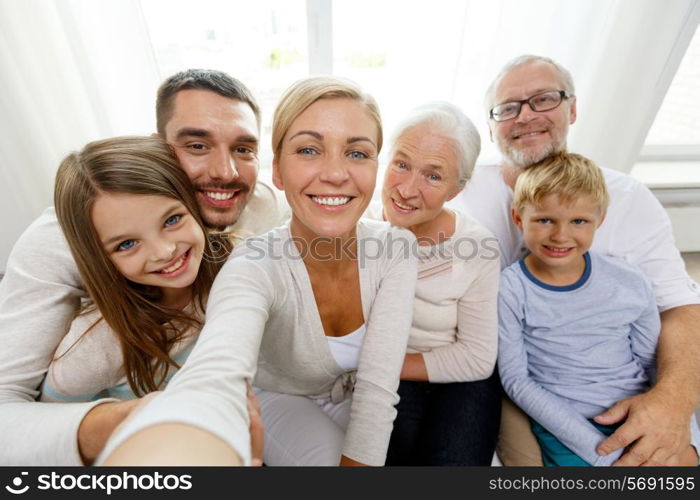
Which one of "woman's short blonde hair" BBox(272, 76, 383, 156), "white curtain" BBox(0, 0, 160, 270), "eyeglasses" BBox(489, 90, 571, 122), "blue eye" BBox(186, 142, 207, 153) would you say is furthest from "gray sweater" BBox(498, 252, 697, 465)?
"white curtain" BBox(0, 0, 160, 270)

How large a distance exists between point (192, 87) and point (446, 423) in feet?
3.96

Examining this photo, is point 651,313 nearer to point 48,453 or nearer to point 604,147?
point 604,147

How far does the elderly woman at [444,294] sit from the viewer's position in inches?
41.3

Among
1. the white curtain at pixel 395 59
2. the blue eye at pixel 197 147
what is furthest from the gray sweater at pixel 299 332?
the white curtain at pixel 395 59

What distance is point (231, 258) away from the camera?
33.7 inches

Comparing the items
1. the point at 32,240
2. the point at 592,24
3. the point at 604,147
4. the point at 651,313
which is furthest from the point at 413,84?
the point at 32,240

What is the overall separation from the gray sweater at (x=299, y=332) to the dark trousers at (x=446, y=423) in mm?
208

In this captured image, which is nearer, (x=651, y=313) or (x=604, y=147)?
(x=651, y=313)

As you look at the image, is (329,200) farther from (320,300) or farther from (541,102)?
(541,102)

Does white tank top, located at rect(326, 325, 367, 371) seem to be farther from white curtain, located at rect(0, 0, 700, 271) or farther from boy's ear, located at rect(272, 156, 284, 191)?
white curtain, located at rect(0, 0, 700, 271)

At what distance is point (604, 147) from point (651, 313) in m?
0.98

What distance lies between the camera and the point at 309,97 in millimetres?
813

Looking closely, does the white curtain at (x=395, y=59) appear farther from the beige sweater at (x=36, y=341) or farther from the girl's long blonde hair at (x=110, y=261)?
the girl's long blonde hair at (x=110, y=261)

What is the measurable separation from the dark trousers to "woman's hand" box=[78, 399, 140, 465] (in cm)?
70
